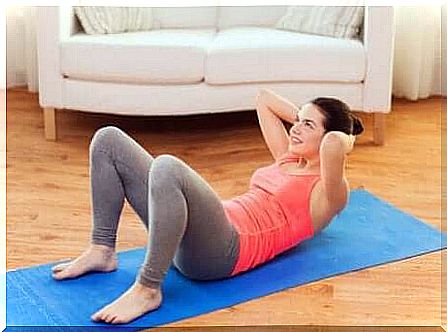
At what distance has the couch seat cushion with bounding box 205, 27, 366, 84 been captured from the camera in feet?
9.51

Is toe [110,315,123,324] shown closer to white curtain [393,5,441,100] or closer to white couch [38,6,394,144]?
white couch [38,6,394,144]

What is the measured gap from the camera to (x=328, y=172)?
2021 mm

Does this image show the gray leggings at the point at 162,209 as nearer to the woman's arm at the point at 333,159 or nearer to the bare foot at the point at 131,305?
the bare foot at the point at 131,305

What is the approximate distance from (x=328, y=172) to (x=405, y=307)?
1.10 ft

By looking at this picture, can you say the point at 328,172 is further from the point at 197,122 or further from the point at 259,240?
the point at 197,122

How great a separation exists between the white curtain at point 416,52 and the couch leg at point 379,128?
1.88 feet

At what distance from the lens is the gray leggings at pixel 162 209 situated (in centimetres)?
184

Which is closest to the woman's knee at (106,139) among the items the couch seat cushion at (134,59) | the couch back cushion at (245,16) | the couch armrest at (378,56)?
the couch seat cushion at (134,59)

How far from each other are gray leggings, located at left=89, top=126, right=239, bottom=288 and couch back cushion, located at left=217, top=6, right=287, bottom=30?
139cm

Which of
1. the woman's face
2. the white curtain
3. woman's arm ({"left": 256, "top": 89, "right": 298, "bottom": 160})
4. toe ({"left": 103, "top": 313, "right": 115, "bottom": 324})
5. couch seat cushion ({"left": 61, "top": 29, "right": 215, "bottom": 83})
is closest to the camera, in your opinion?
toe ({"left": 103, "top": 313, "right": 115, "bottom": 324})

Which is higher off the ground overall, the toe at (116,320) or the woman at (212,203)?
the woman at (212,203)

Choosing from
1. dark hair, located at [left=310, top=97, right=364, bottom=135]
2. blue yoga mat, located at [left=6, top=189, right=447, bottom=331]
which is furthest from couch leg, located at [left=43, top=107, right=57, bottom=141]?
dark hair, located at [left=310, top=97, right=364, bottom=135]

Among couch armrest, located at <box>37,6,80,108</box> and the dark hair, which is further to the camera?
couch armrest, located at <box>37,6,80,108</box>

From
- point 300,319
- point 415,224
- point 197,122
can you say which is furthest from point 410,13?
point 300,319
